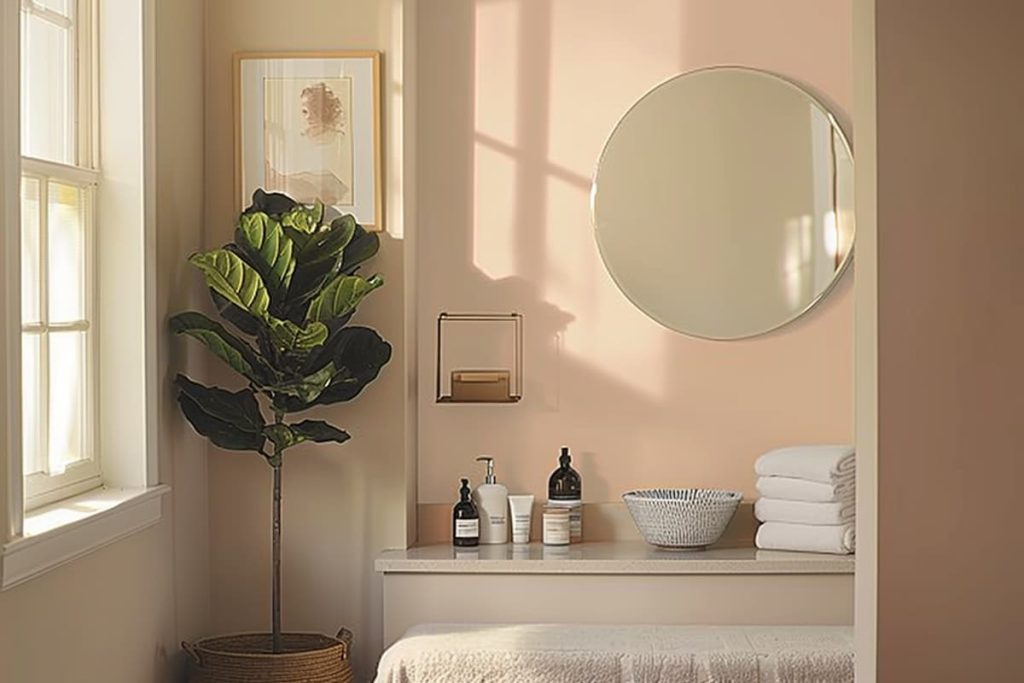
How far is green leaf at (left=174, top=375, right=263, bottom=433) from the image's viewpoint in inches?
175

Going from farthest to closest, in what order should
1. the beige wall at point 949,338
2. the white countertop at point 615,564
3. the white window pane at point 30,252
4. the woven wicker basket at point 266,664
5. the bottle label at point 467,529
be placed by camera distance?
the bottle label at point 467,529
the white countertop at point 615,564
the woven wicker basket at point 266,664
the white window pane at point 30,252
the beige wall at point 949,338

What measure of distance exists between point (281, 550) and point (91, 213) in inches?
49.1

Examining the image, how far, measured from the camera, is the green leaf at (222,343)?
4.41 meters

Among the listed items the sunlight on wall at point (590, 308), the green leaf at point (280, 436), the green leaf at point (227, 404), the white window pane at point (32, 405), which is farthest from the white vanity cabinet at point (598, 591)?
the white window pane at point (32, 405)

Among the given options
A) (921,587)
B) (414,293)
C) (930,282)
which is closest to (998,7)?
(930,282)

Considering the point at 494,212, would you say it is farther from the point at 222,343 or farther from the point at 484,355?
the point at 222,343

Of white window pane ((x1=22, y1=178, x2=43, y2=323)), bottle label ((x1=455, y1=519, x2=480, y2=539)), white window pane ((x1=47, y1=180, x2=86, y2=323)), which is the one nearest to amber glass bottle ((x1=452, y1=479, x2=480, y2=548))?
bottle label ((x1=455, y1=519, x2=480, y2=539))

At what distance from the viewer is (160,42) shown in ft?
14.5

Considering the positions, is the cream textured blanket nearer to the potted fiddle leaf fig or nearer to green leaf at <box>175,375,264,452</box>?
the potted fiddle leaf fig

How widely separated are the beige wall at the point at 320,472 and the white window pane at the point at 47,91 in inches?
31.3

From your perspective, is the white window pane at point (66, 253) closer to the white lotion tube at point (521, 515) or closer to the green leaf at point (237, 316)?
the green leaf at point (237, 316)

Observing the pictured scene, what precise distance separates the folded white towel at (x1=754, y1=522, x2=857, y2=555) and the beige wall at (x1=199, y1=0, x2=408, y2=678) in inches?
44.0

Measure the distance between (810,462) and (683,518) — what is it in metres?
0.42

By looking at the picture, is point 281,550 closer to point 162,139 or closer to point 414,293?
point 414,293
